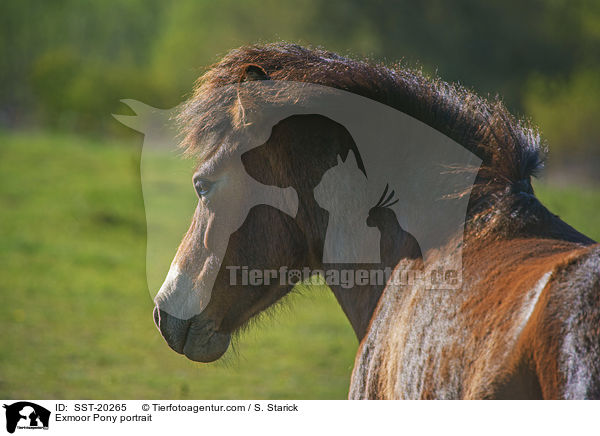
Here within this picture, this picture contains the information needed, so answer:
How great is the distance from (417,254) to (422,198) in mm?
213

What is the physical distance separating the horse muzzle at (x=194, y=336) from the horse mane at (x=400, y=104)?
0.72 m

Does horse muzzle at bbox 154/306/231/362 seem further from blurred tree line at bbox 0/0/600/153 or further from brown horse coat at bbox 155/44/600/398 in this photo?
blurred tree line at bbox 0/0/600/153

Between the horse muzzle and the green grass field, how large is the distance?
0.18 meters

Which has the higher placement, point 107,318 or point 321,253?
point 107,318

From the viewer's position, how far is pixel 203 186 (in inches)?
96.4

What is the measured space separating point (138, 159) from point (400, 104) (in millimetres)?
13718

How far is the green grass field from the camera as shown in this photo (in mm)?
6234

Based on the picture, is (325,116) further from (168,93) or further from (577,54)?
(168,93)
